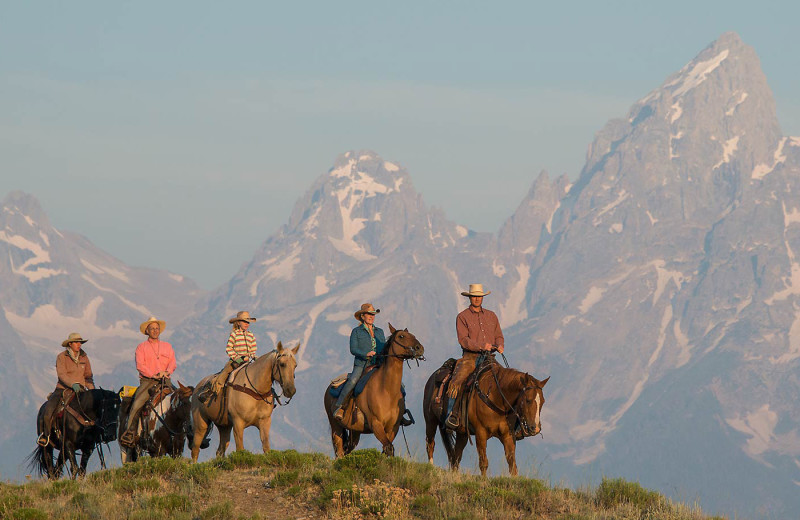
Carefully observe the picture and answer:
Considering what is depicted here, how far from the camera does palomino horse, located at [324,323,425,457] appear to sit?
2602 centimetres

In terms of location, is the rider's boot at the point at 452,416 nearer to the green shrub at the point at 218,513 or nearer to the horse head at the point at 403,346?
the horse head at the point at 403,346

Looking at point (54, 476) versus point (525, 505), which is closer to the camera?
point (525, 505)

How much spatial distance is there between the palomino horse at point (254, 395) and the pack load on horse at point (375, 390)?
1499 mm

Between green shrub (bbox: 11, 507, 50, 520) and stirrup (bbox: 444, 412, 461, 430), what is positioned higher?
stirrup (bbox: 444, 412, 461, 430)

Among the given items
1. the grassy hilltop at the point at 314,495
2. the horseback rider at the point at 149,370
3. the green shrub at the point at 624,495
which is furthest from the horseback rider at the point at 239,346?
the green shrub at the point at 624,495

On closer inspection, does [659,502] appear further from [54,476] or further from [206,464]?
[54,476]

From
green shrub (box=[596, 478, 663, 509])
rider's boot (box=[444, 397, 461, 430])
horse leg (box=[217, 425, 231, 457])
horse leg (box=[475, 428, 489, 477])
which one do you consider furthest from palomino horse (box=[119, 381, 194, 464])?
green shrub (box=[596, 478, 663, 509])

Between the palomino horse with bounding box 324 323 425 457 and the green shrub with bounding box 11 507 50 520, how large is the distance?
7.57m

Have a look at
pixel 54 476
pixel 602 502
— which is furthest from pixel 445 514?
pixel 54 476

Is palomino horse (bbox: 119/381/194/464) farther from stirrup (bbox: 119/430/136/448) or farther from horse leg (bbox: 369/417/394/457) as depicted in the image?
horse leg (bbox: 369/417/394/457)

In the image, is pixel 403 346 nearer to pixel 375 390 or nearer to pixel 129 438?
pixel 375 390

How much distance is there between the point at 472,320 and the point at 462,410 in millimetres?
2118

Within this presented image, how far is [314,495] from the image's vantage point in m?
22.3

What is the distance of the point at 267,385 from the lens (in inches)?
1071
